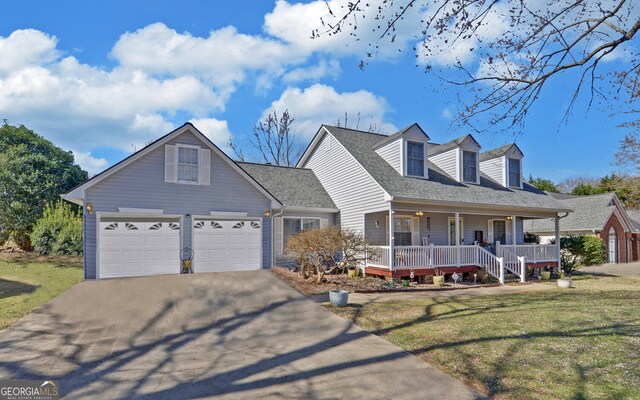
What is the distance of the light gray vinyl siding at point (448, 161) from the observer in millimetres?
19422

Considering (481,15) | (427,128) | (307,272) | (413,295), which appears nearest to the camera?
(481,15)

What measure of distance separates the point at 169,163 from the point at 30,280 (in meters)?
5.90

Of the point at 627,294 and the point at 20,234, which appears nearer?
the point at 627,294

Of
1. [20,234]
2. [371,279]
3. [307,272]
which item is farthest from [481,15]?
[20,234]

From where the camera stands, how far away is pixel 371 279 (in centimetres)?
1565

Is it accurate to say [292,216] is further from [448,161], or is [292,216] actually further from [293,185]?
[448,161]

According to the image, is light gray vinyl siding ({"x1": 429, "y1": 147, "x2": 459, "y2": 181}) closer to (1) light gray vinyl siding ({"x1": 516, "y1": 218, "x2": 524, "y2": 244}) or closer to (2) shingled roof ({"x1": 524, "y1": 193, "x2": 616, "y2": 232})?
(1) light gray vinyl siding ({"x1": 516, "y1": 218, "x2": 524, "y2": 244})

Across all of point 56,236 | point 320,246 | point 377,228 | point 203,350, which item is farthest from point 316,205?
point 56,236

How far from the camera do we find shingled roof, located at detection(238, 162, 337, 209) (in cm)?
1797

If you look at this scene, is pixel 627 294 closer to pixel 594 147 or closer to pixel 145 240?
pixel 594 147

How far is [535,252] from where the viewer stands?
61.3 feet

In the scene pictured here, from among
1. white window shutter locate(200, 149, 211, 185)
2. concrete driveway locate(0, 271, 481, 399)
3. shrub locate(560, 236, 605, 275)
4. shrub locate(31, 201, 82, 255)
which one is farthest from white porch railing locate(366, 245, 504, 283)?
shrub locate(31, 201, 82, 255)

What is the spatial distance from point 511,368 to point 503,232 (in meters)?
17.6

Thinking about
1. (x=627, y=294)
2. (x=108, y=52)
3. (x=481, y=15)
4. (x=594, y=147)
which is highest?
(x=108, y=52)
